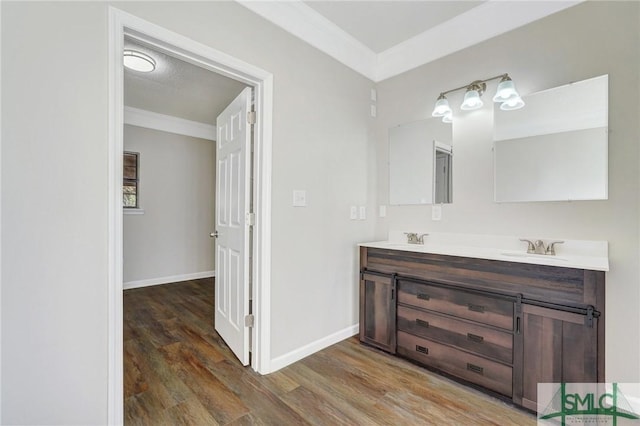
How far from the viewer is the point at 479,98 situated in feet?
7.09

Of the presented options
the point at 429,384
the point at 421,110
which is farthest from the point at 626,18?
the point at 429,384

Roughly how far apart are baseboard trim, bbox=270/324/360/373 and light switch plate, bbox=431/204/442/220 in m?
1.22

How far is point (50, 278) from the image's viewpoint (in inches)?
48.9

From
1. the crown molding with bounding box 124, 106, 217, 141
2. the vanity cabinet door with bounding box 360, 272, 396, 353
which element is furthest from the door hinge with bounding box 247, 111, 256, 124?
the crown molding with bounding box 124, 106, 217, 141

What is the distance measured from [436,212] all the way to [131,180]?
4042 millimetres

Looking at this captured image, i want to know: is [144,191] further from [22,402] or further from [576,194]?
[576,194]

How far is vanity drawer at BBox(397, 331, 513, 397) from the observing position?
1.73m

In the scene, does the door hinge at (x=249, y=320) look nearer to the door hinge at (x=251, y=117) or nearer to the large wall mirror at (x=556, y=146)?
the door hinge at (x=251, y=117)

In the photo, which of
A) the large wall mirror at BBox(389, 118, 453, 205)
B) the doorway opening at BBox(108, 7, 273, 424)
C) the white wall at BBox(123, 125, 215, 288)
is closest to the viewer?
the doorway opening at BBox(108, 7, 273, 424)

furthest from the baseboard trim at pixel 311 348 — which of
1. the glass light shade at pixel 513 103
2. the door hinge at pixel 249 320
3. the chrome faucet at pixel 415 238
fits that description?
the glass light shade at pixel 513 103

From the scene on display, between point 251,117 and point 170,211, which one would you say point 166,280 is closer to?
point 170,211

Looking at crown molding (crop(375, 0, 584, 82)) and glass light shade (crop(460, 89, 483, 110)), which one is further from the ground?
crown molding (crop(375, 0, 584, 82))

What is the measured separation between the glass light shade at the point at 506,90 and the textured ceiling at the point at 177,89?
2414 millimetres

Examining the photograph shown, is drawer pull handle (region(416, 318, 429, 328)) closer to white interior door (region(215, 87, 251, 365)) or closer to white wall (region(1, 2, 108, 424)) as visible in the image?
white interior door (region(215, 87, 251, 365))
